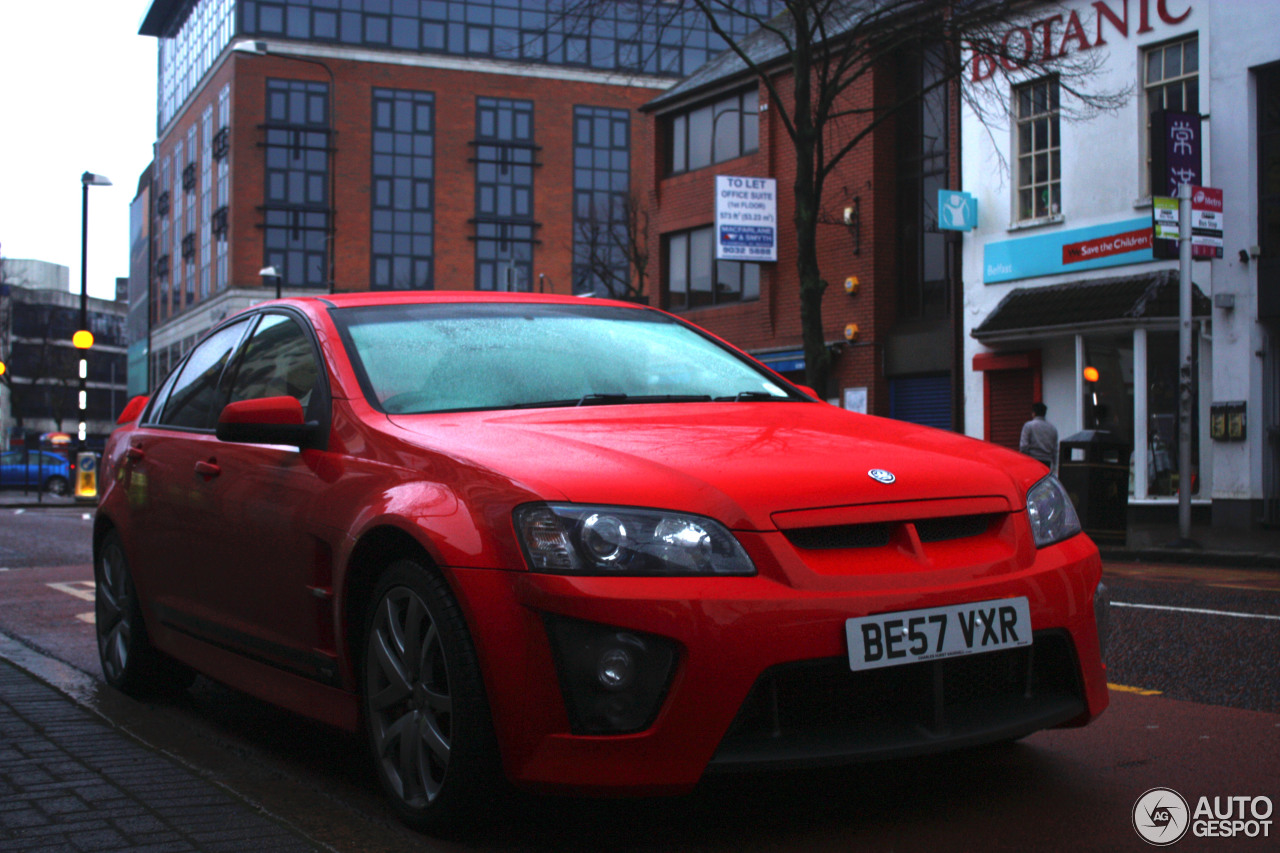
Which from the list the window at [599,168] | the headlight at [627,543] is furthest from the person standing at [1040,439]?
the window at [599,168]

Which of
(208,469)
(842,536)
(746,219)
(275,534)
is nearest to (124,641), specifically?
(208,469)

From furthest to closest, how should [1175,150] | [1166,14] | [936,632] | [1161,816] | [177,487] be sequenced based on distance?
[1166,14] < [1175,150] < [177,487] < [1161,816] < [936,632]

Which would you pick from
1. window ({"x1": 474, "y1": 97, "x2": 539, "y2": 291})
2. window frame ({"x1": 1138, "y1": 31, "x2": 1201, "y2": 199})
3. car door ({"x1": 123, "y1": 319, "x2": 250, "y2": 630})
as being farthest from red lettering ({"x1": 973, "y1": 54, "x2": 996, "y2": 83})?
window ({"x1": 474, "y1": 97, "x2": 539, "y2": 291})

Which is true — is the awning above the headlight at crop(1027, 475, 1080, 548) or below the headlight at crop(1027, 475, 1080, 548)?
above

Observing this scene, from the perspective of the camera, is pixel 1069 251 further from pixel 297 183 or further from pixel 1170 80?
pixel 297 183

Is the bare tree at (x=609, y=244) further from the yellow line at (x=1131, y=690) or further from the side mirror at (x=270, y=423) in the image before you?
the side mirror at (x=270, y=423)

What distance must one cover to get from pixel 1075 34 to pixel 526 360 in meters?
19.0

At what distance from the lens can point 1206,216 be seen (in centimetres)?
1586

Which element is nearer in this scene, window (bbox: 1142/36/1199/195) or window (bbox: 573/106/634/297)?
window (bbox: 1142/36/1199/195)

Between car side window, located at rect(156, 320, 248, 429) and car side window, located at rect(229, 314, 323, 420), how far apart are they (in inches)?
7.5

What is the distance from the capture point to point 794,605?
2963mm

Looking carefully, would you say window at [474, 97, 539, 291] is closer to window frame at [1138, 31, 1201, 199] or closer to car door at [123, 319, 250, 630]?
window frame at [1138, 31, 1201, 199]

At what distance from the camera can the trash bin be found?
15.4 meters

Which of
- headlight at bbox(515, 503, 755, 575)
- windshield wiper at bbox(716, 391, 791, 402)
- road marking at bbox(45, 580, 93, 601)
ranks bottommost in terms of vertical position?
road marking at bbox(45, 580, 93, 601)
